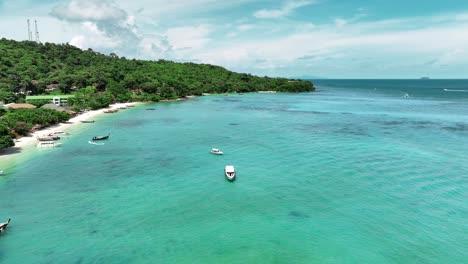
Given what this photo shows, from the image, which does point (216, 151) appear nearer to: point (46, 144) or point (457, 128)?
point (46, 144)

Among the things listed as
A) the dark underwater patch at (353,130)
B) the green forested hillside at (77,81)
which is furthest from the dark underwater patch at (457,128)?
the green forested hillside at (77,81)

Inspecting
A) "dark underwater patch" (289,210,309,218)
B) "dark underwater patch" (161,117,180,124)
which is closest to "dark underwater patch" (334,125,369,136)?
"dark underwater patch" (161,117,180,124)

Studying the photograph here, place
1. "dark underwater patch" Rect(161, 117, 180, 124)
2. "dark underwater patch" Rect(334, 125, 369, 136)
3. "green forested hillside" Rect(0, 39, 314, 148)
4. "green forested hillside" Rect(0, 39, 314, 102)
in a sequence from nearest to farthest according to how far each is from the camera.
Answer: "dark underwater patch" Rect(334, 125, 369, 136) < "dark underwater patch" Rect(161, 117, 180, 124) < "green forested hillside" Rect(0, 39, 314, 148) < "green forested hillside" Rect(0, 39, 314, 102)

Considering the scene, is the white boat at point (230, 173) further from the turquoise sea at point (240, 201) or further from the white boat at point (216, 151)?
the white boat at point (216, 151)

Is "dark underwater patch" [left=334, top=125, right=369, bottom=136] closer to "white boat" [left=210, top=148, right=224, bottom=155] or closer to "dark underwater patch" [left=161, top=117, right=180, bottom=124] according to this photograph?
"white boat" [left=210, top=148, right=224, bottom=155]

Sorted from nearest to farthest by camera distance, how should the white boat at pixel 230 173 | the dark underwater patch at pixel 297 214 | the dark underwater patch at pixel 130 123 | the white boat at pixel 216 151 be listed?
the dark underwater patch at pixel 297 214 → the white boat at pixel 230 173 → the white boat at pixel 216 151 → the dark underwater patch at pixel 130 123

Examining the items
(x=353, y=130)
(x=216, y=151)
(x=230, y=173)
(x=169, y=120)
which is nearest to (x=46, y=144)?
(x=216, y=151)
